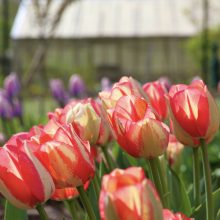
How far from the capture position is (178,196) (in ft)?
5.07

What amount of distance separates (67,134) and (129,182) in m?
0.27

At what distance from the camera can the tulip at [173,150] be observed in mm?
1654

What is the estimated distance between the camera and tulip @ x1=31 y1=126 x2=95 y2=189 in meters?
0.90

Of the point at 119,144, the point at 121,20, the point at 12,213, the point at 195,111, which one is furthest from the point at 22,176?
the point at 121,20

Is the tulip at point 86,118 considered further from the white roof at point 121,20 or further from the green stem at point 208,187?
the white roof at point 121,20

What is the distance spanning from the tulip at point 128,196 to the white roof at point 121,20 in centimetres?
2526

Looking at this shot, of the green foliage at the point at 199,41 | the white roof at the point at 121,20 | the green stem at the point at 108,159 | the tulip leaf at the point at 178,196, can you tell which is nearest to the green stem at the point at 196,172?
the tulip leaf at the point at 178,196

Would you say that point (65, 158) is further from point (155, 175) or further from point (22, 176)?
point (155, 175)

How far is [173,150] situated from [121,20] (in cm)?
2520

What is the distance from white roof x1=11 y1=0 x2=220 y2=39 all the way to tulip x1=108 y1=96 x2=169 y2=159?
24973 millimetres

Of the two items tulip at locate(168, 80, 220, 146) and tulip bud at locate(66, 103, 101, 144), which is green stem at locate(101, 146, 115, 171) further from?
Answer: tulip at locate(168, 80, 220, 146)

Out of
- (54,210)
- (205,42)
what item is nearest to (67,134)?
(54,210)

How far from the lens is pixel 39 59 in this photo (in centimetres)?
936

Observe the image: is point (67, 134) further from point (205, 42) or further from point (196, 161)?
point (205, 42)
